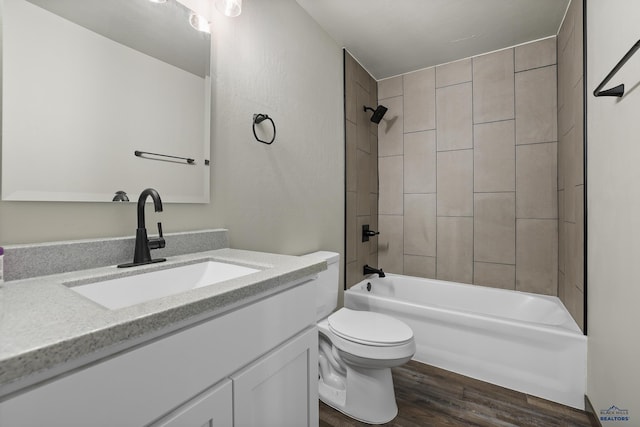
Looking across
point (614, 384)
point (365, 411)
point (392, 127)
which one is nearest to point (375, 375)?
point (365, 411)

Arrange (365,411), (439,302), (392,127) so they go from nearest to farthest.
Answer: (365,411), (439,302), (392,127)

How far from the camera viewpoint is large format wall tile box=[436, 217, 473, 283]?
2596mm

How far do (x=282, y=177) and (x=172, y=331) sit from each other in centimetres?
128

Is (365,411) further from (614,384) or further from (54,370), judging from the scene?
(54,370)

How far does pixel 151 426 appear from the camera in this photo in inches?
22.3

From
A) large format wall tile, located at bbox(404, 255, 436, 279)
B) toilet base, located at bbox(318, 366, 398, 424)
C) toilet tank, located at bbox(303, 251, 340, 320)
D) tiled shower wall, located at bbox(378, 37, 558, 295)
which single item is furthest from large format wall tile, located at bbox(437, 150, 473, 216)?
toilet base, located at bbox(318, 366, 398, 424)

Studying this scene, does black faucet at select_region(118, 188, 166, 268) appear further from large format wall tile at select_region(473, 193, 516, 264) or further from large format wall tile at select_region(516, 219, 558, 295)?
large format wall tile at select_region(516, 219, 558, 295)

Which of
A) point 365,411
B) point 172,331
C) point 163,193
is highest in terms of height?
point 163,193

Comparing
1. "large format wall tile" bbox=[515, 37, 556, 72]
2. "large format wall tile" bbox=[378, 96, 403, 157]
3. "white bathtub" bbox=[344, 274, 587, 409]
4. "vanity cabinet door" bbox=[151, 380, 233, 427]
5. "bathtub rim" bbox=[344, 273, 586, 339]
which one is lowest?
"white bathtub" bbox=[344, 274, 587, 409]

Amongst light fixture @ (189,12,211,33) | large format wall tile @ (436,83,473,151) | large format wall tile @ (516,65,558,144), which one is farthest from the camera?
large format wall tile @ (436,83,473,151)

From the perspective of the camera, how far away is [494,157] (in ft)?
8.18

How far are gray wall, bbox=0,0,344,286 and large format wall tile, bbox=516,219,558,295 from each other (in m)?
1.48

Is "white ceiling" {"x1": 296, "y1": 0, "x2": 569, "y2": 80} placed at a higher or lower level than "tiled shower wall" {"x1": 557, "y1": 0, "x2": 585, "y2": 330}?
higher

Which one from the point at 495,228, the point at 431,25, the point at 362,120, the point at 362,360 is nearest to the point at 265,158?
the point at 362,360
